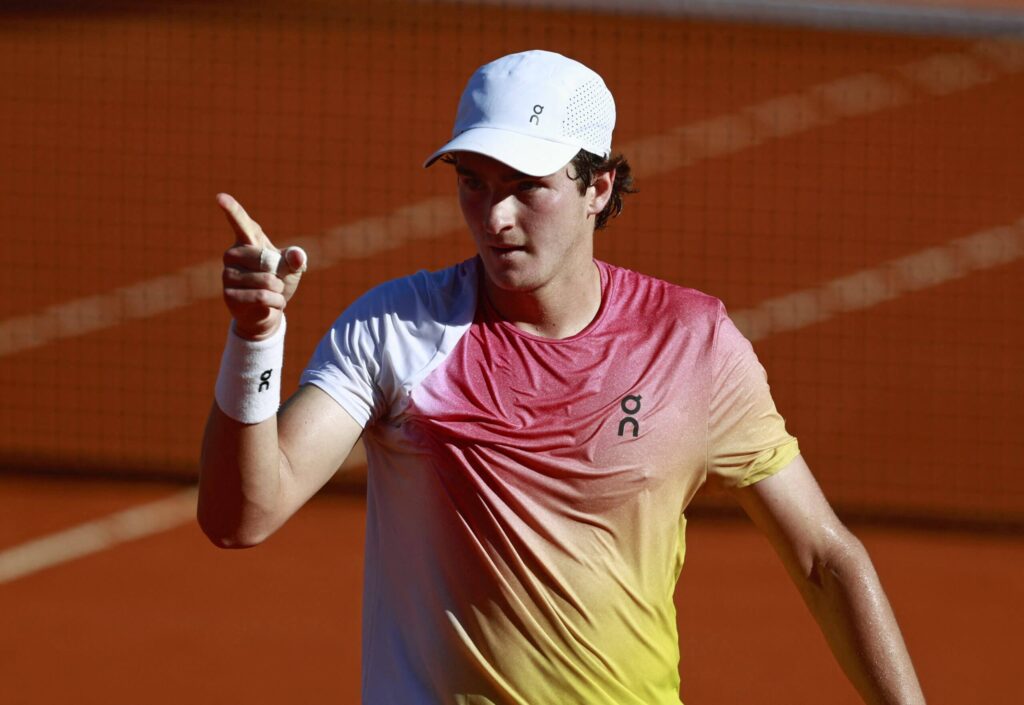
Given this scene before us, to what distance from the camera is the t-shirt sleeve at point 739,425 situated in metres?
3.55

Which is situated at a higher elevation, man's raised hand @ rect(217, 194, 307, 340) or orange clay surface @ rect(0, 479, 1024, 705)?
man's raised hand @ rect(217, 194, 307, 340)

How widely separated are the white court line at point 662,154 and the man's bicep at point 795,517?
26.8 feet

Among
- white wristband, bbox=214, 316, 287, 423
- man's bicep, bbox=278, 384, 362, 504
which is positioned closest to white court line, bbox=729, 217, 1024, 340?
man's bicep, bbox=278, 384, 362, 504

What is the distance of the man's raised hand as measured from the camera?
108 inches

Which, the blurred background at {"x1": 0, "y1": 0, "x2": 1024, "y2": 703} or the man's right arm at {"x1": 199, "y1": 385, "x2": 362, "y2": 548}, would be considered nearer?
the man's right arm at {"x1": 199, "y1": 385, "x2": 362, "y2": 548}

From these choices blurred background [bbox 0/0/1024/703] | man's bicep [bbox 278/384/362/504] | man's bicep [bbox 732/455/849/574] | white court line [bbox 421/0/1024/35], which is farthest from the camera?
white court line [bbox 421/0/1024/35]

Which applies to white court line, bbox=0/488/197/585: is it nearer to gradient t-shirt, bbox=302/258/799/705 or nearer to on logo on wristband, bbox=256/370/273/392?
gradient t-shirt, bbox=302/258/799/705

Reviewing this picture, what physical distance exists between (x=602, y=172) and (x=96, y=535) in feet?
20.3

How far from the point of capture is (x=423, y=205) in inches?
486

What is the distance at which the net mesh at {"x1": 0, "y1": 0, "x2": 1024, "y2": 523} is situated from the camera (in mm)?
10336

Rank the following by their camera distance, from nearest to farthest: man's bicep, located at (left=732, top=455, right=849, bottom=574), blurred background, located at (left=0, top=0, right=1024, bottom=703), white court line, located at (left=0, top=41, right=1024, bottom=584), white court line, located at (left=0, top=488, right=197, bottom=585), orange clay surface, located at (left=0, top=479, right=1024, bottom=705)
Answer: man's bicep, located at (left=732, top=455, right=849, bottom=574) < orange clay surface, located at (left=0, top=479, right=1024, bottom=705) < blurred background, located at (left=0, top=0, right=1024, bottom=703) < white court line, located at (left=0, top=488, right=197, bottom=585) < white court line, located at (left=0, top=41, right=1024, bottom=584)

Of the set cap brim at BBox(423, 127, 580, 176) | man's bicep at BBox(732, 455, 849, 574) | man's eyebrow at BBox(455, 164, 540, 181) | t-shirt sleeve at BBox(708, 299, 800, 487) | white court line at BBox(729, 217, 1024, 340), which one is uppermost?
cap brim at BBox(423, 127, 580, 176)

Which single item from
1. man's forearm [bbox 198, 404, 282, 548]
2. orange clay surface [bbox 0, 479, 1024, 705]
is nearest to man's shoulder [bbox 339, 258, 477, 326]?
man's forearm [bbox 198, 404, 282, 548]

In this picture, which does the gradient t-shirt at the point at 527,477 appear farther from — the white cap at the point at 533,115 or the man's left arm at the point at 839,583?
the white cap at the point at 533,115
